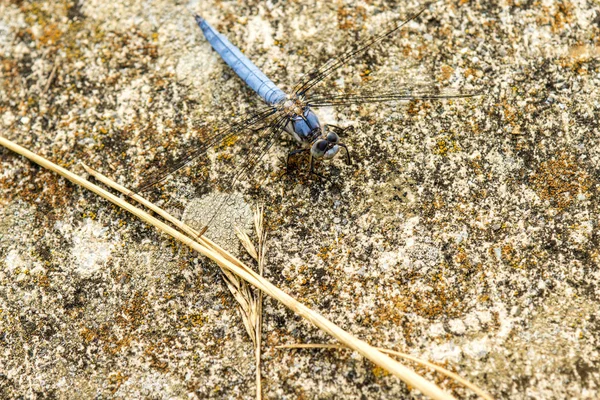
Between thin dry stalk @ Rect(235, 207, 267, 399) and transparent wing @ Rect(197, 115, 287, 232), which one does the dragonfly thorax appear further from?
thin dry stalk @ Rect(235, 207, 267, 399)

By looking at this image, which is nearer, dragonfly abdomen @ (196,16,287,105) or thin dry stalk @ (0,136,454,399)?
thin dry stalk @ (0,136,454,399)

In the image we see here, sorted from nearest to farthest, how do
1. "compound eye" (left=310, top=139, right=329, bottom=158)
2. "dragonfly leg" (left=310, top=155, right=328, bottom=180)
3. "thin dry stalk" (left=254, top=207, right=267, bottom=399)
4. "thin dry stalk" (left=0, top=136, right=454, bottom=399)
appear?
"thin dry stalk" (left=0, top=136, right=454, bottom=399) < "thin dry stalk" (left=254, top=207, right=267, bottom=399) < "compound eye" (left=310, top=139, right=329, bottom=158) < "dragonfly leg" (left=310, top=155, right=328, bottom=180)

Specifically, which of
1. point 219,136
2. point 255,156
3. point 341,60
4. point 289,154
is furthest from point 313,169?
point 341,60

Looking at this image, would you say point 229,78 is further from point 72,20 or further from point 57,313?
point 57,313

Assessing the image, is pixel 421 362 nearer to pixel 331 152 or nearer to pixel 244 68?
pixel 331 152

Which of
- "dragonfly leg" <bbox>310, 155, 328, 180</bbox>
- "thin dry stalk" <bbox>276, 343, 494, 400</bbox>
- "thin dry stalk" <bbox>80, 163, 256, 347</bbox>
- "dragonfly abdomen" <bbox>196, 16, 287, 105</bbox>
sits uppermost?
"dragonfly abdomen" <bbox>196, 16, 287, 105</bbox>

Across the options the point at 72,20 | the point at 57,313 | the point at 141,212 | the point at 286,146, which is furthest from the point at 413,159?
the point at 72,20

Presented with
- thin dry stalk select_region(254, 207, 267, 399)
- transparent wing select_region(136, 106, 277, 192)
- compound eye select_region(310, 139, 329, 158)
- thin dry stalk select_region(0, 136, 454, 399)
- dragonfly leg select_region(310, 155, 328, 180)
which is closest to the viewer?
thin dry stalk select_region(0, 136, 454, 399)

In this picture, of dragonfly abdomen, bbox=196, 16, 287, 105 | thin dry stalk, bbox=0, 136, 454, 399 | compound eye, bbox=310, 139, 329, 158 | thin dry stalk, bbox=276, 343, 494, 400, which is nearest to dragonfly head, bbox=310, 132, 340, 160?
compound eye, bbox=310, 139, 329, 158
